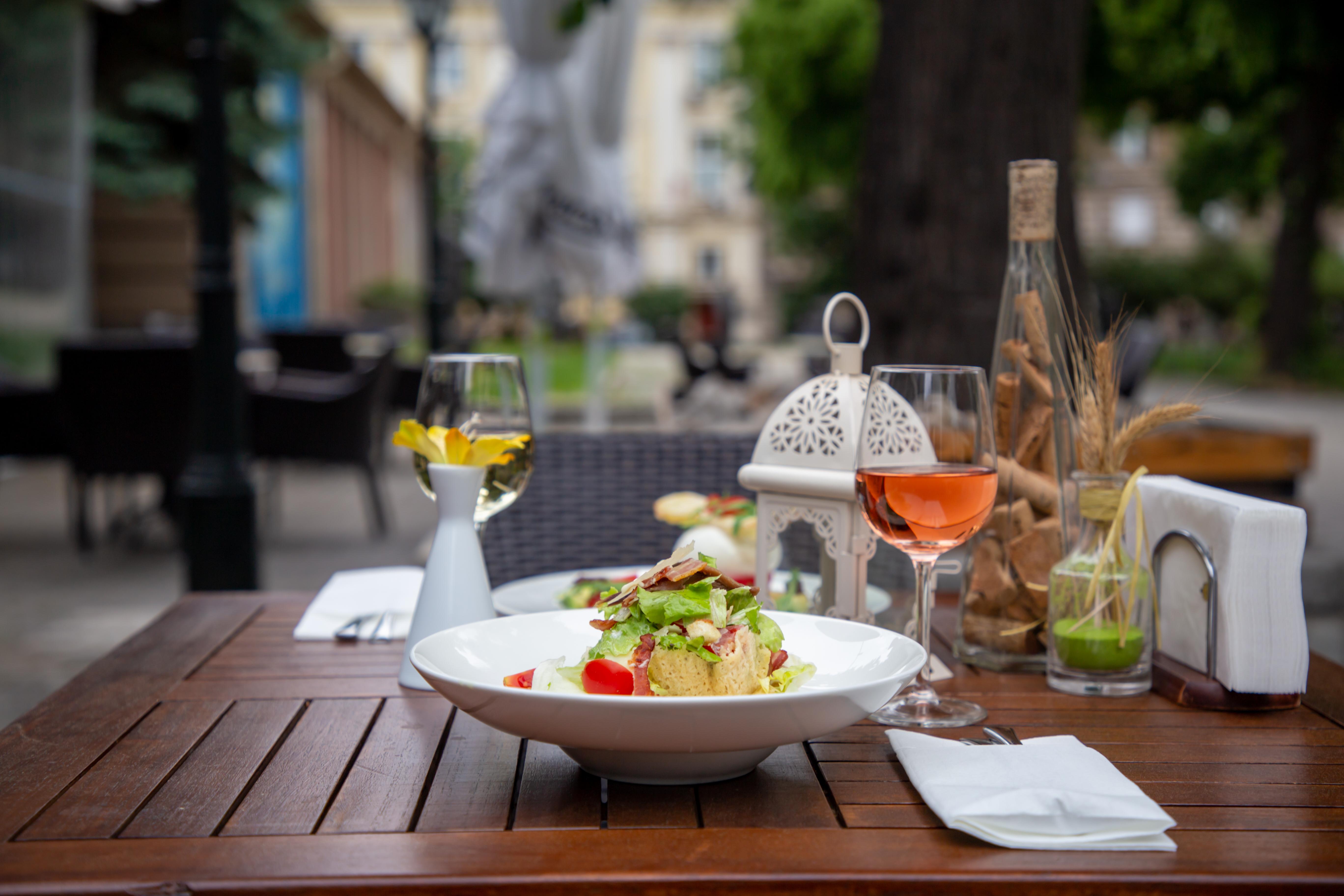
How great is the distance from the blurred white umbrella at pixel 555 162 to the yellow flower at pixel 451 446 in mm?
4220

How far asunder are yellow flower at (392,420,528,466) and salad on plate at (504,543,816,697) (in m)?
0.30

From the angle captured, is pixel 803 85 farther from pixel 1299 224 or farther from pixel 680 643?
pixel 680 643

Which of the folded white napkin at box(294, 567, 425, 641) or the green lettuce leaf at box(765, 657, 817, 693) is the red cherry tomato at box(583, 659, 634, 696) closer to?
the green lettuce leaf at box(765, 657, 817, 693)

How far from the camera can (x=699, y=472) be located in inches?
83.7

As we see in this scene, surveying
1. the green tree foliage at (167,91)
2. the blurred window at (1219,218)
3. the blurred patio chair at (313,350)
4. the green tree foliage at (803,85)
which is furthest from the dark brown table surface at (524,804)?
the blurred window at (1219,218)

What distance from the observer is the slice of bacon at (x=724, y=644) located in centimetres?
94

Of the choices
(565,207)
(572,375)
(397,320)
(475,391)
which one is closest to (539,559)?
(475,391)

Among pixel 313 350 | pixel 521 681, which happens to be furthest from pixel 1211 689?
pixel 313 350

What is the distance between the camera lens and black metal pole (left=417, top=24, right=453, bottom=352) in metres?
6.80

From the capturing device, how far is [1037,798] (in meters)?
0.87

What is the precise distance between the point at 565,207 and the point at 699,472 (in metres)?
3.78

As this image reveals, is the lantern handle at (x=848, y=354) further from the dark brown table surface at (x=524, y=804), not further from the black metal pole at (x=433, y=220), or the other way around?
the black metal pole at (x=433, y=220)

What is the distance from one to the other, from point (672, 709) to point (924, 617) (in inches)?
12.9

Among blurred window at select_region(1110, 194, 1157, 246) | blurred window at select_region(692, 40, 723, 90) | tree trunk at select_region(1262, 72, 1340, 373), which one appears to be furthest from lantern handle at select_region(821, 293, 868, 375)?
blurred window at select_region(1110, 194, 1157, 246)
